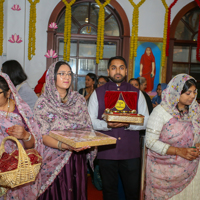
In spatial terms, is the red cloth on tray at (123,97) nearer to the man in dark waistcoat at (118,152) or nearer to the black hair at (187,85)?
the man in dark waistcoat at (118,152)

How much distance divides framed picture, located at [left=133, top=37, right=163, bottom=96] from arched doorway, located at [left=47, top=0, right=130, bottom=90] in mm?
342

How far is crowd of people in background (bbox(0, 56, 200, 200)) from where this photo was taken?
1691 millimetres

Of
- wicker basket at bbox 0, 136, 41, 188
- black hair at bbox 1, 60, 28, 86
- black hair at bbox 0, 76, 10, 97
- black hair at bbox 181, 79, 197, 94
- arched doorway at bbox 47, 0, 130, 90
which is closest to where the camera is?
wicker basket at bbox 0, 136, 41, 188

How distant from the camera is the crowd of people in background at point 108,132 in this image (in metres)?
1.69

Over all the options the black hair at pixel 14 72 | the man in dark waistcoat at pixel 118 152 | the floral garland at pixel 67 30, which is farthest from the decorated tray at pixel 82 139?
the floral garland at pixel 67 30

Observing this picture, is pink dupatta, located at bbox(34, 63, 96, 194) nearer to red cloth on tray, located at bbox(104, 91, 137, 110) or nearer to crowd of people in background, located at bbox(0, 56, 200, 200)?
crowd of people in background, located at bbox(0, 56, 200, 200)

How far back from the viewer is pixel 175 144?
191cm

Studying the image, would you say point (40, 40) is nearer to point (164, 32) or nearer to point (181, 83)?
point (164, 32)

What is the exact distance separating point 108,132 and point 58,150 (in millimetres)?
496

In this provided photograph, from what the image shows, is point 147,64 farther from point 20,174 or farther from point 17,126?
point 20,174

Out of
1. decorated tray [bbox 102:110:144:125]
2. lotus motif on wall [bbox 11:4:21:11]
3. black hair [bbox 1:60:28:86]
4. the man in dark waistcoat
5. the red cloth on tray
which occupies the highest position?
lotus motif on wall [bbox 11:4:21:11]

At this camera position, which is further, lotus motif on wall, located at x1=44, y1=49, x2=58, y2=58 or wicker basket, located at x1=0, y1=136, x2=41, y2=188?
lotus motif on wall, located at x1=44, y1=49, x2=58, y2=58

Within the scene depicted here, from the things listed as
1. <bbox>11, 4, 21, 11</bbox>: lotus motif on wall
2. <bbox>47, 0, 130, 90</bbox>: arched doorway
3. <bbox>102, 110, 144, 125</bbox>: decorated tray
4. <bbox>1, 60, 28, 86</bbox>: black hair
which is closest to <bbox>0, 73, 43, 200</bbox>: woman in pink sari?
<bbox>102, 110, 144, 125</bbox>: decorated tray

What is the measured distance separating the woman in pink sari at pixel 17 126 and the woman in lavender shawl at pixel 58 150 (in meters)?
0.07
